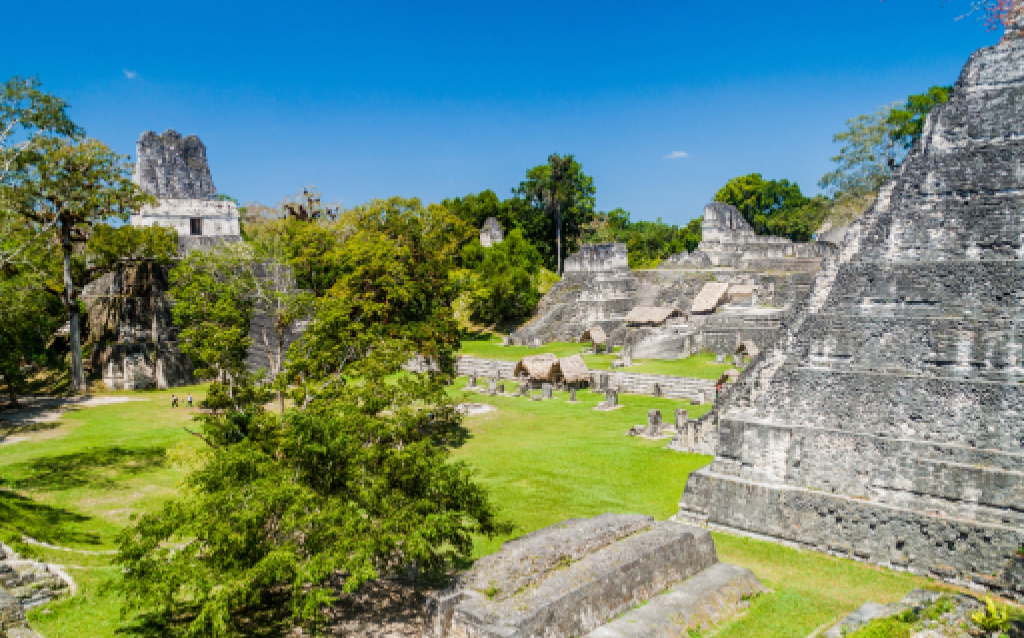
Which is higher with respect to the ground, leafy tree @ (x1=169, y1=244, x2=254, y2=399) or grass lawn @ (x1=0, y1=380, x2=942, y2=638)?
leafy tree @ (x1=169, y1=244, x2=254, y2=399)

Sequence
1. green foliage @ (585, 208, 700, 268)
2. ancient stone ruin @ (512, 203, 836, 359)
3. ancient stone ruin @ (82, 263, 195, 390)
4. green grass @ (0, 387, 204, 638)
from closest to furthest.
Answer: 1. green grass @ (0, 387, 204, 638)
2. ancient stone ruin @ (82, 263, 195, 390)
3. ancient stone ruin @ (512, 203, 836, 359)
4. green foliage @ (585, 208, 700, 268)

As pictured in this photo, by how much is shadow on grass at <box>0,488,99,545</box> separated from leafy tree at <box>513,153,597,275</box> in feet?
148

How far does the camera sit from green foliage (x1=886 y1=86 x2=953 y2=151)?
39625 mm

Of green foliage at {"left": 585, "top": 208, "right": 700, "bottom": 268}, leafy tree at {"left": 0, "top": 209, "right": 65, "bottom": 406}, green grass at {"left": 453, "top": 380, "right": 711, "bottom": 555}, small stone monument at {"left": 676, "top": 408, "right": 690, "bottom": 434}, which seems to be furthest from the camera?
green foliage at {"left": 585, "top": 208, "right": 700, "bottom": 268}

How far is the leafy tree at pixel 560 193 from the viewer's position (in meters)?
55.7

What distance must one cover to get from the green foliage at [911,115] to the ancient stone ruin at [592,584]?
1556 inches

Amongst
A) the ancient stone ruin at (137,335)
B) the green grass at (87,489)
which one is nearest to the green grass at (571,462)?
the green grass at (87,489)

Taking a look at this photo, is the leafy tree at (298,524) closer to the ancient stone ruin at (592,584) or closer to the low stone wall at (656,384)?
the ancient stone ruin at (592,584)

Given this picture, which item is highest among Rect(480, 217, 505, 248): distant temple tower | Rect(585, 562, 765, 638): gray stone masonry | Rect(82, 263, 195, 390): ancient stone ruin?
Rect(480, 217, 505, 248): distant temple tower

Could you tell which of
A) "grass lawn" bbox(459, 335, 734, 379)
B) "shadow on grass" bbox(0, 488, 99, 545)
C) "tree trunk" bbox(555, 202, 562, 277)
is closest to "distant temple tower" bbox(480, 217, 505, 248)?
"tree trunk" bbox(555, 202, 562, 277)

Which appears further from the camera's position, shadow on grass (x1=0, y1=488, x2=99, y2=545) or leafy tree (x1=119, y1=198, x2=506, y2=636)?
shadow on grass (x1=0, y1=488, x2=99, y2=545)

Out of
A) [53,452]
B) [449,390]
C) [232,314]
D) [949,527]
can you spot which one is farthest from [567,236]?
[949,527]

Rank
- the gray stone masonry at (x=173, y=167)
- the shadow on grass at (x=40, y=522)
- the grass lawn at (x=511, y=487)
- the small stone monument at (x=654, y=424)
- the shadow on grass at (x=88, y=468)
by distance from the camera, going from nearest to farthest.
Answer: the grass lawn at (x=511, y=487)
the shadow on grass at (x=40, y=522)
the shadow on grass at (x=88, y=468)
the small stone monument at (x=654, y=424)
the gray stone masonry at (x=173, y=167)

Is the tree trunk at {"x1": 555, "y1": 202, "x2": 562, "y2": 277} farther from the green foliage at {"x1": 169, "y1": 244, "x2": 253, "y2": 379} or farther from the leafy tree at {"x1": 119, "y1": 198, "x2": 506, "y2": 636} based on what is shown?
the leafy tree at {"x1": 119, "y1": 198, "x2": 506, "y2": 636}
